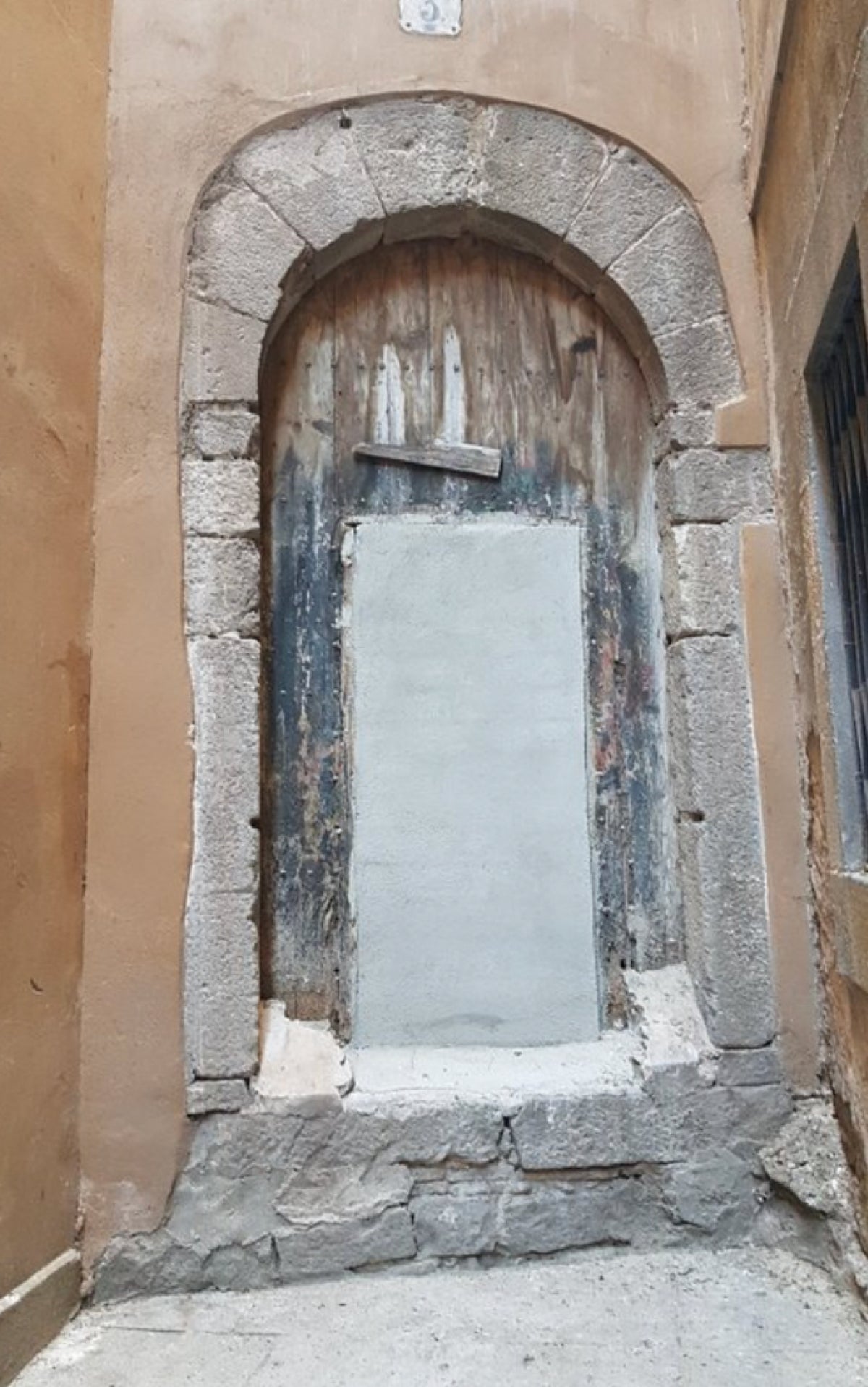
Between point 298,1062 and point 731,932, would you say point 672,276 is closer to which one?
point 731,932

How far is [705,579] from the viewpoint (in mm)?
2797

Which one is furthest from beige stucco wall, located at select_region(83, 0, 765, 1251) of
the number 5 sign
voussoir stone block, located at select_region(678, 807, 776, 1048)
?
voussoir stone block, located at select_region(678, 807, 776, 1048)

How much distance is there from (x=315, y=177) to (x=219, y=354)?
59 cm

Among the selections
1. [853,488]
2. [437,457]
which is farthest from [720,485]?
[437,457]

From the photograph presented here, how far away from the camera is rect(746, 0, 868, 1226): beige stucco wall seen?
205 cm

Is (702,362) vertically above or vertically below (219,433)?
above

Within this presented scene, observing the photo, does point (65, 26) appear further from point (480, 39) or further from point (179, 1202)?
point (179, 1202)

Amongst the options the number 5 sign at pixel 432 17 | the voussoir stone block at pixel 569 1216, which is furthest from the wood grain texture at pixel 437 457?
the voussoir stone block at pixel 569 1216

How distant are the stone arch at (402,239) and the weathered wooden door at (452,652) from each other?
0.14 meters

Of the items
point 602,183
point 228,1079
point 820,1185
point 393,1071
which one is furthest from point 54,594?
point 820,1185

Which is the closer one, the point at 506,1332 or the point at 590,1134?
the point at 506,1332

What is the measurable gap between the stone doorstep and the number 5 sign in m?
2.89

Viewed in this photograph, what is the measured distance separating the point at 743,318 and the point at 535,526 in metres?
0.82

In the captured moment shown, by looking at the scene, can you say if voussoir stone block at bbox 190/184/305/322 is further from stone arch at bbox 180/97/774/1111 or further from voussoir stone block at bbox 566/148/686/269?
voussoir stone block at bbox 566/148/686/269
